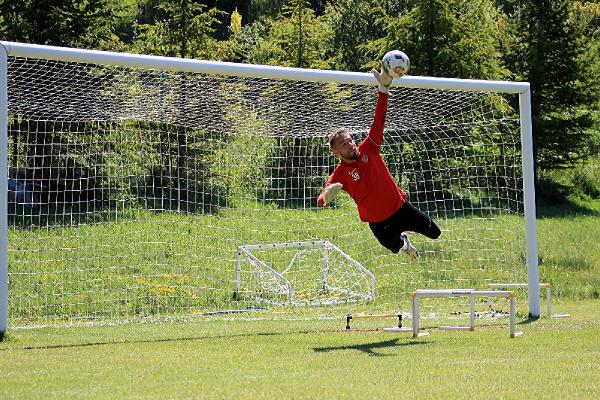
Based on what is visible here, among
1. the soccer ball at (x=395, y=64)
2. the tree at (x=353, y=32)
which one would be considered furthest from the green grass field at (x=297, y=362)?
the tree at (x=353, y=32)

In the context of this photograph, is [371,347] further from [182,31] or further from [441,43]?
[441,43]

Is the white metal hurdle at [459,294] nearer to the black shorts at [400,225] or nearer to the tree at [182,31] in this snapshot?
the black shorts at [400,225]

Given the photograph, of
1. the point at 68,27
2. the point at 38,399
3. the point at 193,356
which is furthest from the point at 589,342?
the point at 68,27

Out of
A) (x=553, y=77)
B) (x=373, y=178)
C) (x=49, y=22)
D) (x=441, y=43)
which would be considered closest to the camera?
(x=373, y=178)

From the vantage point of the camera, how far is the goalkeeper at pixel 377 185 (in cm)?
1166

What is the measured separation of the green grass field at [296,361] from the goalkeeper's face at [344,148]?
2.16 metres

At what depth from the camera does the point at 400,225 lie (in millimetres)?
11992

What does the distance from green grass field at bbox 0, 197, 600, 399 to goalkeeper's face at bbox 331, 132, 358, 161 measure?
7.09 ft

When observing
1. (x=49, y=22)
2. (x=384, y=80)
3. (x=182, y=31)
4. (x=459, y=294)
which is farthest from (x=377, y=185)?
(x=182, y=31)

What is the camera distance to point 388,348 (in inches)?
451

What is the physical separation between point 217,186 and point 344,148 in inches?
301

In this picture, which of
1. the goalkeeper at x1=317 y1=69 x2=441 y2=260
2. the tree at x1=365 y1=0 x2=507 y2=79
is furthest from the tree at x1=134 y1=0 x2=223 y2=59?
the goalkeeper at x1=317 y1=69 x2=441 y2=260

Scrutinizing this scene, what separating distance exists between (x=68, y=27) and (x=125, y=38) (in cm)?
2742

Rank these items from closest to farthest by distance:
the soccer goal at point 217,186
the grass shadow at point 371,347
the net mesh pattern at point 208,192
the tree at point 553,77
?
the grass shadow at point 371,347
the soccer goal at point 217,186
the net mesh pattern at point 208,192
the tree at point 553,77
